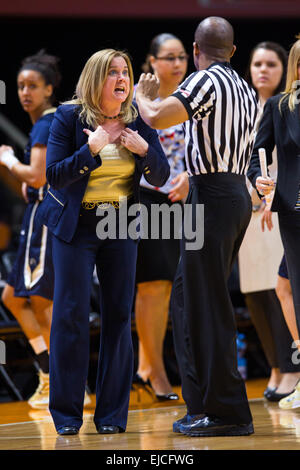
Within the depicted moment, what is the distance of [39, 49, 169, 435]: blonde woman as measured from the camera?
3213 mm

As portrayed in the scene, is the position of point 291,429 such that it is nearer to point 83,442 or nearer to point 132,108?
point 83,442

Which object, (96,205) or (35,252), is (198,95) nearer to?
(96,205)

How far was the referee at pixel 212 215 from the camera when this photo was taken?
2998mm

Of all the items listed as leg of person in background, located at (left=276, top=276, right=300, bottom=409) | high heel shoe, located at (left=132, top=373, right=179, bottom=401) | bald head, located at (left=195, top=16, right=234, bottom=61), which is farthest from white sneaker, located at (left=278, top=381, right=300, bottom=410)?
bald head, located at (left=195, top=16, right=234, bottom=61)

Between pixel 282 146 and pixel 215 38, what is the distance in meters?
0.70

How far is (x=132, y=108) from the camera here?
342 cm

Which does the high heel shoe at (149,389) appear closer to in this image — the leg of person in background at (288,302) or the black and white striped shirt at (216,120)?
the leg of person in background at (288,302)

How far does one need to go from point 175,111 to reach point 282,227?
858 millimetres

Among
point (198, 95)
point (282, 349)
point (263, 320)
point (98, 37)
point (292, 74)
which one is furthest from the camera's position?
point (98, 37)

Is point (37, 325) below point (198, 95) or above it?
below

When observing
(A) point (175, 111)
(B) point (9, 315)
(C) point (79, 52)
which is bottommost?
(B) point (9, 315)

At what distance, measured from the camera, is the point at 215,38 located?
313 cm

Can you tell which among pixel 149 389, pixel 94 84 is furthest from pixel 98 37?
pixel 94 84
